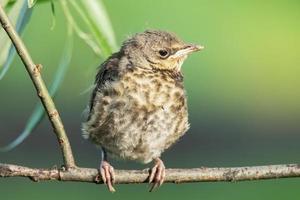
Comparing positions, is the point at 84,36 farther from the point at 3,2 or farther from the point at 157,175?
the point at 157,175

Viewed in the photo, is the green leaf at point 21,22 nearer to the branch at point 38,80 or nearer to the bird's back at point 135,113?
the branch at point 38,80

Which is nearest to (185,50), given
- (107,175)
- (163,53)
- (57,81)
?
(163,53)

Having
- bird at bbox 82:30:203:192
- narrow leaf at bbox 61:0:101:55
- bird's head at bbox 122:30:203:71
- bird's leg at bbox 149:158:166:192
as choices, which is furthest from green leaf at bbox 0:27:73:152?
bird's head at bbox 122:30:203:71

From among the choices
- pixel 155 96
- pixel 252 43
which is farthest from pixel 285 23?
pixel 155 96

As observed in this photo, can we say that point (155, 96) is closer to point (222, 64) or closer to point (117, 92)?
point (117, 92)

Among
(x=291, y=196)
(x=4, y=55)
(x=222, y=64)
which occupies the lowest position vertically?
(x=291, y=196)

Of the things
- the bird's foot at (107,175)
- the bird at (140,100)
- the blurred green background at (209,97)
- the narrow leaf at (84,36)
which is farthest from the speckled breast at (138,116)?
the blurred green background at (209,97)

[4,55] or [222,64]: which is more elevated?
[4,55]

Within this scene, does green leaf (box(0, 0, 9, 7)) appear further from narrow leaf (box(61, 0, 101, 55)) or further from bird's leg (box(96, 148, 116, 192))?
bird's leg (box(96, 148, 116, 192))
